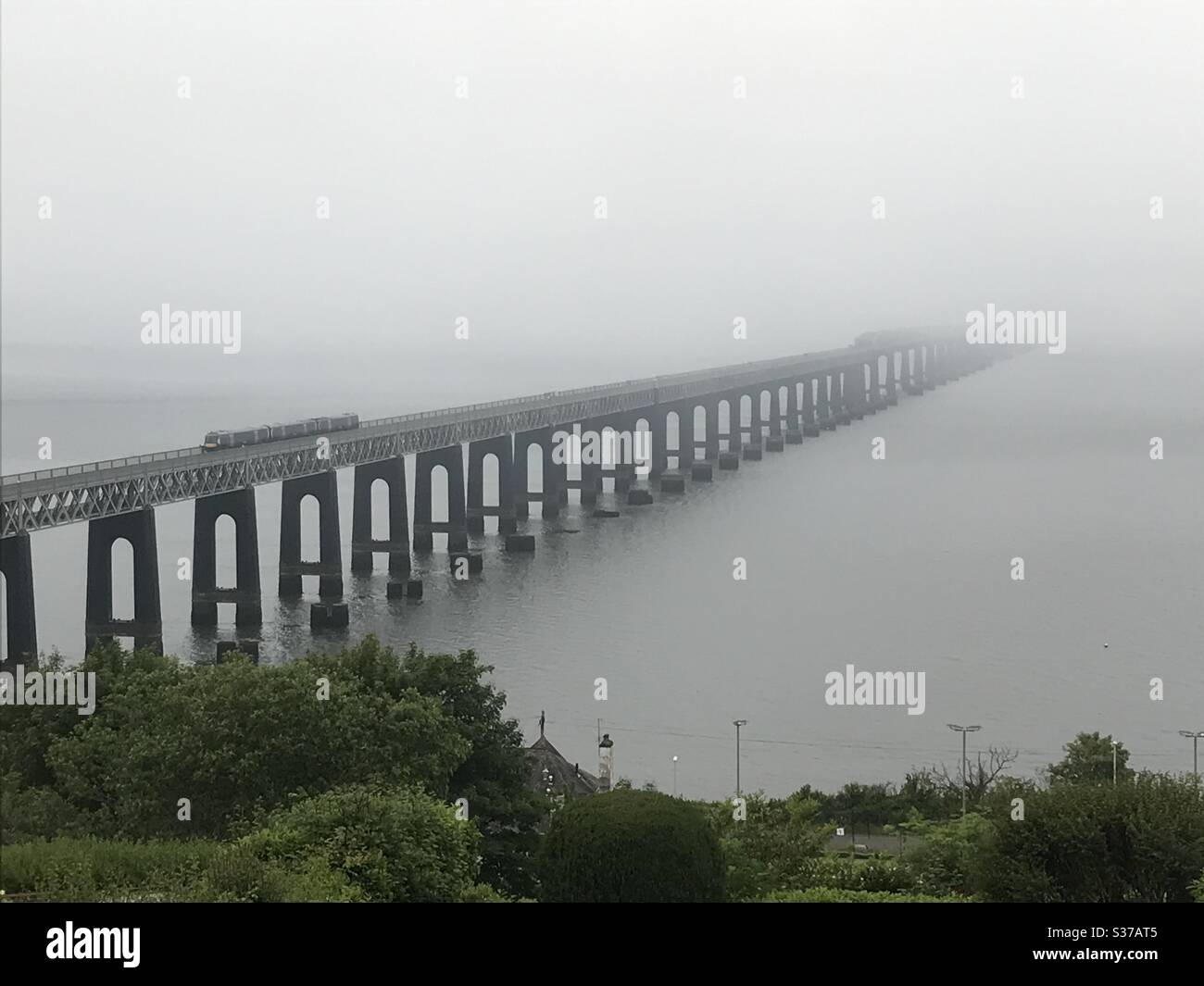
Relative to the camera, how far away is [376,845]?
13453 mm

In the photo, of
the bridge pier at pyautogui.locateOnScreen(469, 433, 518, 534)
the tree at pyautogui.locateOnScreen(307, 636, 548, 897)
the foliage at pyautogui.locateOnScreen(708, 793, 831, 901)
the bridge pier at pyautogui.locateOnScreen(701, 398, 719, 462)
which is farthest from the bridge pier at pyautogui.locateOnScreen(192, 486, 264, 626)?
the bridge pier at pyautogui.locateOnScreen(701, 398, 719, 462)

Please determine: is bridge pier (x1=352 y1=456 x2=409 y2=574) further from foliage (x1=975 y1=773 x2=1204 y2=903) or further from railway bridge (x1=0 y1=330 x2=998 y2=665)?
foliage (x1=975 y1=773 x2=1204 y2=903)

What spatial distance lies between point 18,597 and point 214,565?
455 inches

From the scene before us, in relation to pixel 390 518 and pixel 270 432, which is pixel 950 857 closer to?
pixel 270 432

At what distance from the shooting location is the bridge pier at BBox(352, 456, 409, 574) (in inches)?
2142

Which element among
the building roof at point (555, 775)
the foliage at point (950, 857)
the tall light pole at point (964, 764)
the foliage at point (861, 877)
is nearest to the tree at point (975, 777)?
the tall light pole at point (964, 764)

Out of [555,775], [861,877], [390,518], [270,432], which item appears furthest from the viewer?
[390,518]

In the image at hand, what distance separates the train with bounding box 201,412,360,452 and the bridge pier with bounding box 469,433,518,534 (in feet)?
27.7

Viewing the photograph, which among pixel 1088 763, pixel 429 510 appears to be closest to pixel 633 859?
pixel 1088 763

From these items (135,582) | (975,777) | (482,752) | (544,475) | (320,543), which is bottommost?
(975,777)

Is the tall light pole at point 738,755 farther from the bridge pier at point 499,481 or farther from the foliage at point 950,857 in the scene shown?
the bridge pier at point 499,481

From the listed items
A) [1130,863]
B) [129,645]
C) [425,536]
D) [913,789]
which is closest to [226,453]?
[129,645]
